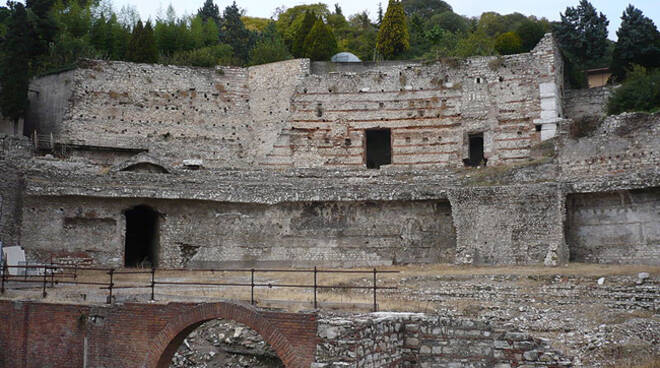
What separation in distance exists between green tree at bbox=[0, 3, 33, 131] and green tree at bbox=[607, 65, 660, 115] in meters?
28.3

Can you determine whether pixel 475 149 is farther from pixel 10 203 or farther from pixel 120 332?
pixel 120 332

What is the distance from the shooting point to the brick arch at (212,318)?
513 inches

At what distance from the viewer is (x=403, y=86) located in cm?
3572

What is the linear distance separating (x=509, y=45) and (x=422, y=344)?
33645 millimetres

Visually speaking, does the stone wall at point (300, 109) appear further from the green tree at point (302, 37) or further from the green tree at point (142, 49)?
the green tree at point (302, 37)

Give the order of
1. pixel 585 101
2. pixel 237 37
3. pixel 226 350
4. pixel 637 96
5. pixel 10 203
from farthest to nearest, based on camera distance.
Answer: pixel 237 37 → pixel 585 101 → pixel 637 96 → pixel 10 203 → pixel 226 350

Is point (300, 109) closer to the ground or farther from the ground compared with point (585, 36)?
closer to the ground

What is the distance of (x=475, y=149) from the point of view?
→ 36531 millimetres

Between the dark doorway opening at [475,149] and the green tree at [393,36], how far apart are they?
13.1 metres

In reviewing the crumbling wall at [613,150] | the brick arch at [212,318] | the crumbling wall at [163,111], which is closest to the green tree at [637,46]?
the crumbling wall at [613,150]

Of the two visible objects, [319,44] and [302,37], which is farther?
[302,37]

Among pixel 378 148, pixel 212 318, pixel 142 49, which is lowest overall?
pixel 212 318

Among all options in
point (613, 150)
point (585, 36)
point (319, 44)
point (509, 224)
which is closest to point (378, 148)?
→ point (319, 44)

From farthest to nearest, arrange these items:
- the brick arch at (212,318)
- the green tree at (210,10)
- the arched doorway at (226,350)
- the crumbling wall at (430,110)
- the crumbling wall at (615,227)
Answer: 1. the green tree at (210,10)
2. the crumbling wall at (430,110)
3. the crumbling wall at (615,227)
4. the arched doorway at (226,350)
5. the brick arch at (212,318)
